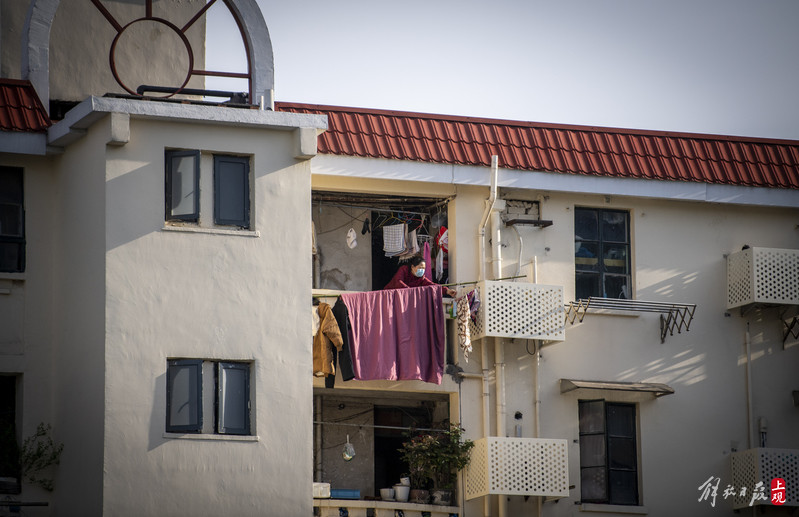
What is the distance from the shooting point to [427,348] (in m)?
27.7

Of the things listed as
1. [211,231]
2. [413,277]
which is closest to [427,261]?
[413,277]

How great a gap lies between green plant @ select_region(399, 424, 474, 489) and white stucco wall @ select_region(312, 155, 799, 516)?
19.2 inches

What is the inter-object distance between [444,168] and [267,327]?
5130 millimetres

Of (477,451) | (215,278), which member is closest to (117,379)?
(215,278)

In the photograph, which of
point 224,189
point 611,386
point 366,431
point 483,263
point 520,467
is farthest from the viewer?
point 366,431

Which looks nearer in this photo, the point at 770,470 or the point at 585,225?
the point at 770,470

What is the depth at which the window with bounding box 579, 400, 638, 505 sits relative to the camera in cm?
2839

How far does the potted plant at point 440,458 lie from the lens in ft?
90.1

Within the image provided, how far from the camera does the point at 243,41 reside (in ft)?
89.6

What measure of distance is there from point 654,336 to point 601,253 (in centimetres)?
186

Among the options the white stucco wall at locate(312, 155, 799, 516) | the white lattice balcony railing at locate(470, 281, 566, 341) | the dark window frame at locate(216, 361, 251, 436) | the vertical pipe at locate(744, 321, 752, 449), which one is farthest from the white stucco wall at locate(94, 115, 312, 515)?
the vertical pipe at locate(744, 321, 752, 449)

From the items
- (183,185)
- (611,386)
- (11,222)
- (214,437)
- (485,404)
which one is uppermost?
(183,185)

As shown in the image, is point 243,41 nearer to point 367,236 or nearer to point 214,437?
point 367,236

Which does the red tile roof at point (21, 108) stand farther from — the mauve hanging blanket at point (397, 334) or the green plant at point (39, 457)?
the mauve hanging blanket at point (397, 334)
